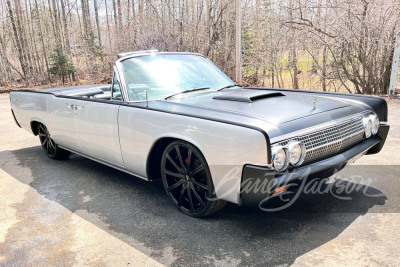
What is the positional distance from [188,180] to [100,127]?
1.33 meters

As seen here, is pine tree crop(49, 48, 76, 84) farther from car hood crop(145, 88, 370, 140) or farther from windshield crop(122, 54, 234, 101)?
car hood crop(145, 88, 370, 140)

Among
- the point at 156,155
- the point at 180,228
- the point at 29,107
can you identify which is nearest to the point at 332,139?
the point at 180,228

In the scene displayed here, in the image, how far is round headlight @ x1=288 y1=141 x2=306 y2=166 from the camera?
2411 millimetres

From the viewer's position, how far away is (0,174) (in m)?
4.59

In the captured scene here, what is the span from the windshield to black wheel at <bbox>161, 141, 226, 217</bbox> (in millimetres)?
745

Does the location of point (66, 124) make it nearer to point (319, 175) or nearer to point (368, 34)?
point (319, 175)

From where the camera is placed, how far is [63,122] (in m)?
4.38

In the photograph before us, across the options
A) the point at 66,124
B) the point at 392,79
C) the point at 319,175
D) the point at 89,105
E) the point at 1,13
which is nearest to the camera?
the point at 319,175

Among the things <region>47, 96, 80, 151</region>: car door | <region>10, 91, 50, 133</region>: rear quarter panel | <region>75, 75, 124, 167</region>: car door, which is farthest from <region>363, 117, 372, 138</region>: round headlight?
<region>10, 91, 50, 133</region>: rear quarter panel

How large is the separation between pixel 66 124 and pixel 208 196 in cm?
250

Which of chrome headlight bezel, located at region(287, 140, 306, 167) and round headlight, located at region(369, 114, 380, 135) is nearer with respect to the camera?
chrome headlight bezel, located at region(287, 140, 306, 167)

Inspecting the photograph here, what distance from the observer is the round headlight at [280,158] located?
2331 mm

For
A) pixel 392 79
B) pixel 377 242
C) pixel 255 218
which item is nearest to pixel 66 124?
pixel 255 218

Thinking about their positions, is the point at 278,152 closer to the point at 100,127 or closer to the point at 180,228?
the point at 180,228
